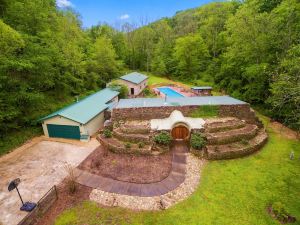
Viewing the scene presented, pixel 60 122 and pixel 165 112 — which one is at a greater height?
pixel 165 112

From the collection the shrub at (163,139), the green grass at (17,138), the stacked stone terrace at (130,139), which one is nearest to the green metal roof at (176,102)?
the stacked stone terrace at (130,139)

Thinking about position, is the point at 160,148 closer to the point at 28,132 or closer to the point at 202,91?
the point at 28,132

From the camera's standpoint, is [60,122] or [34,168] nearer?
[34,168]

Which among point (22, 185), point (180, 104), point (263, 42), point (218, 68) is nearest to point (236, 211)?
point (180, 104)

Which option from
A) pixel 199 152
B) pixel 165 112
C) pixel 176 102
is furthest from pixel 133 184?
pixel 176 102

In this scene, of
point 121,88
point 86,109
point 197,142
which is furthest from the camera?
point 121,88

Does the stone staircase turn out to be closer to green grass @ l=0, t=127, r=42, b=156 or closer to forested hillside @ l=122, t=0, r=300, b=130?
forested hillside @ l=122, t=0, r=300, b=130

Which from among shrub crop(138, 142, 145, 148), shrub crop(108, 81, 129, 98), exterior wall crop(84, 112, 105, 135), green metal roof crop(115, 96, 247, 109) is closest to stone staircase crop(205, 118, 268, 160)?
green metal roof crop(115, 96, 247, 109)

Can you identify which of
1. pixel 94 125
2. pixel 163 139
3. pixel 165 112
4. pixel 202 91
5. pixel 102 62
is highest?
pixel 102 62
